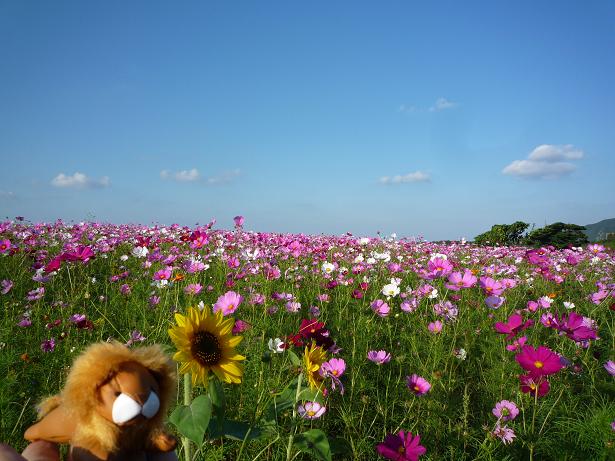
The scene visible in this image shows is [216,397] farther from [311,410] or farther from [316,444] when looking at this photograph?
[311,410]

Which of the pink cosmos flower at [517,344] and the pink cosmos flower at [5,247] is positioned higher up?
the pink cosmos flower at [5,247]

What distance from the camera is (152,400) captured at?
719 mm

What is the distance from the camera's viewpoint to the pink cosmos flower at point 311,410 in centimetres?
125

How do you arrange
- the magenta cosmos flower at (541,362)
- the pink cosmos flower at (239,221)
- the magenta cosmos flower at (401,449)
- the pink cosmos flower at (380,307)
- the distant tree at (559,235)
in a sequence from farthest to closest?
1. the distant tree at (559,235)
2. the pink cosmos flower at (239,221)
3. the pink cosmos flower at (380,307)
4. the magenta cosmos flower at (541,362)
5. the magenta cosmos flower at (401,449)

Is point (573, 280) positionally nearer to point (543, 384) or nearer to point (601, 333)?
point (601, 333)

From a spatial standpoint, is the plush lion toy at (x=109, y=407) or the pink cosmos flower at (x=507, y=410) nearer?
the plush lion toy at (x=109, y=407)

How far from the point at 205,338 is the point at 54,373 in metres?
1.44

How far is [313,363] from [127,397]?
57cm

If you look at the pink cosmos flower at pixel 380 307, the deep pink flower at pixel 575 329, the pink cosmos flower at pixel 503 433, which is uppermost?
the deep pink flower at pixel 575 329

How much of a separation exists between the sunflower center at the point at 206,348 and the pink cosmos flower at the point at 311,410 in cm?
50

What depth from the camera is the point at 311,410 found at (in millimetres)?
1275

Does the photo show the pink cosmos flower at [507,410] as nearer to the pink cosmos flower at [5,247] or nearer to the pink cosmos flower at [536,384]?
the pink cosmos flower at [536,384]

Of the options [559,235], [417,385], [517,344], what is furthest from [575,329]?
[559,235]

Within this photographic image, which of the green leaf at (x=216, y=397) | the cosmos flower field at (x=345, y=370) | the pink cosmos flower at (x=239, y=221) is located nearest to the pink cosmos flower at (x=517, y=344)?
the cosmos flower field at (x=345, y=370)
